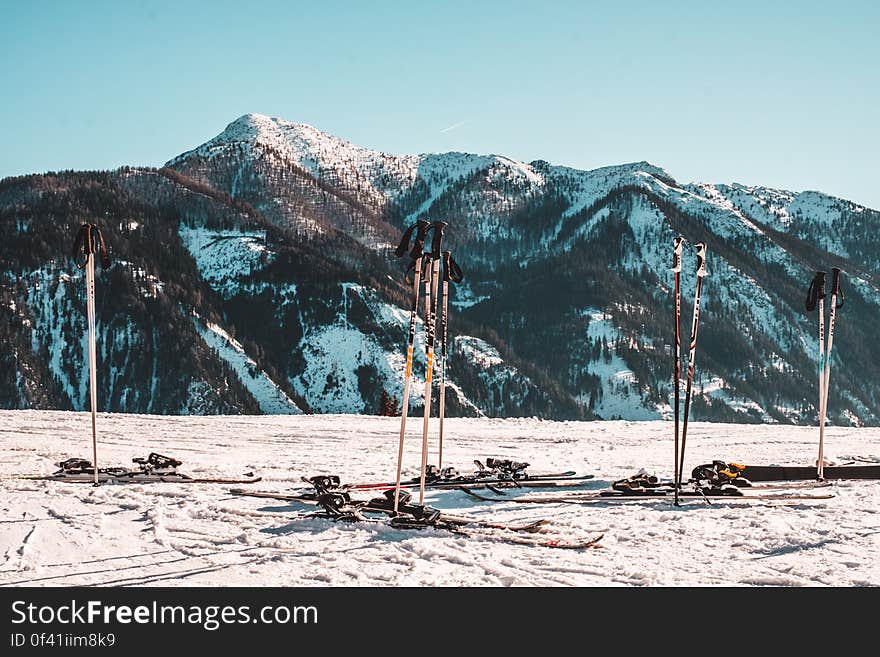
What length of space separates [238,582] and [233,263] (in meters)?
181

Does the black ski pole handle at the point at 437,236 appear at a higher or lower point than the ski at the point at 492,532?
higher

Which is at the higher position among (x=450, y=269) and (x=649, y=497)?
(x=450, y=269)

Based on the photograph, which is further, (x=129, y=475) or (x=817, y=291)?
(x=817, y=291)

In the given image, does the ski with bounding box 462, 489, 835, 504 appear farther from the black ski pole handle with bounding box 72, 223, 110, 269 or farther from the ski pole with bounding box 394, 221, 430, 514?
the black ski pole handle with bounding box 72, 223, 110, 269

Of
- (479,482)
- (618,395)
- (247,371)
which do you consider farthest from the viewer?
(618,395)

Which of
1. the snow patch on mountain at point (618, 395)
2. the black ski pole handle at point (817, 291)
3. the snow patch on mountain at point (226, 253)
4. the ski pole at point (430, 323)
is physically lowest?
the snow patch on mountain at point (618, 395)

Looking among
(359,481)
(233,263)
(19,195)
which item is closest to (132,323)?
(233,263)

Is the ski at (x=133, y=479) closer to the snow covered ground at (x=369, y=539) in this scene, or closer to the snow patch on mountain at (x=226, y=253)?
the snow covered ground at (x=369, y=539)

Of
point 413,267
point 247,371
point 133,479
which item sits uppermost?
point 413,267

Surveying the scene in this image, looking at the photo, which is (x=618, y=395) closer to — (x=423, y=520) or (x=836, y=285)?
(x=836, y=285)

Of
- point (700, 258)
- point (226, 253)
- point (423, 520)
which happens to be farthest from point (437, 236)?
point (226, 253)

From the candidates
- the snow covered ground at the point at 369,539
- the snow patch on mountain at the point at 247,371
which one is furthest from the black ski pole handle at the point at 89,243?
the snow patch on mountain at the point at 247,371

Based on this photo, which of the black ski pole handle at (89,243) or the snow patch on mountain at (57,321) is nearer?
the black ski pole handle at (89,243)
